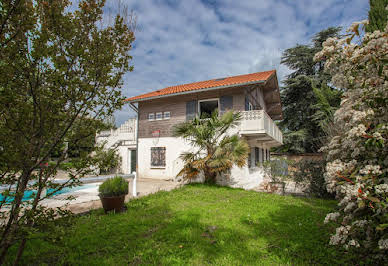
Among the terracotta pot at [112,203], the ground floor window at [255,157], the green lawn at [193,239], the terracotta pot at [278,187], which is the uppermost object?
the ground floor window at [255,157]

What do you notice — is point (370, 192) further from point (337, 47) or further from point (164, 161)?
point (164, 161)

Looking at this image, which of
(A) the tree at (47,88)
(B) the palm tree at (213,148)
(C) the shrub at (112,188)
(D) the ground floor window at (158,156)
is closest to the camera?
(A) the tree at (47,88)

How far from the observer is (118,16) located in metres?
2.44

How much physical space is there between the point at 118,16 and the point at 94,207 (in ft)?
18.2

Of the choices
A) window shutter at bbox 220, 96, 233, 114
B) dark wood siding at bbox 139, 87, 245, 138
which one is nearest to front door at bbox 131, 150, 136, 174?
dark wood siding at bbox 139, 87, 245, 138

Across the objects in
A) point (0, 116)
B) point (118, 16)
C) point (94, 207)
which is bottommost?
point (94, 207)

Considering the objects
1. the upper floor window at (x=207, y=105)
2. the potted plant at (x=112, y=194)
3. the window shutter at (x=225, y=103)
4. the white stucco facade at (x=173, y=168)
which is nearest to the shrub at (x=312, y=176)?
the white stucco facade at (x=173, y=168)

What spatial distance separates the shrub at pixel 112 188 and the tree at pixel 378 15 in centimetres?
815

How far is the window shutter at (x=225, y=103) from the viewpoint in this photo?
478 inches

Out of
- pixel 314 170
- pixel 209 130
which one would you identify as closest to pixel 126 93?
pixel 209 130

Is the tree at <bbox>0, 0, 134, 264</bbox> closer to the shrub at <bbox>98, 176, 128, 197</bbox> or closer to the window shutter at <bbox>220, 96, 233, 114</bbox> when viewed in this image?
the shrub at <bbox>98, 176, 128, 197</bbox>

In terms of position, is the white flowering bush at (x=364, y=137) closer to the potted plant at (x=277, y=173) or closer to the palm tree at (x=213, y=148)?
the palm tree at (x=213, y=148)

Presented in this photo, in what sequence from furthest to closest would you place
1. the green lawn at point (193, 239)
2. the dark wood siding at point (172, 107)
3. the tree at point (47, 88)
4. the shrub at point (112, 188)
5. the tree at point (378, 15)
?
the dark wood siding at point (172, 107), the shrub at point (112, 188), the tree at point (378, 15), the green lawn at point (193, 239), the tree at point (47, 88)

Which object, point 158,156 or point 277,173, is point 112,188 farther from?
point 158,156
